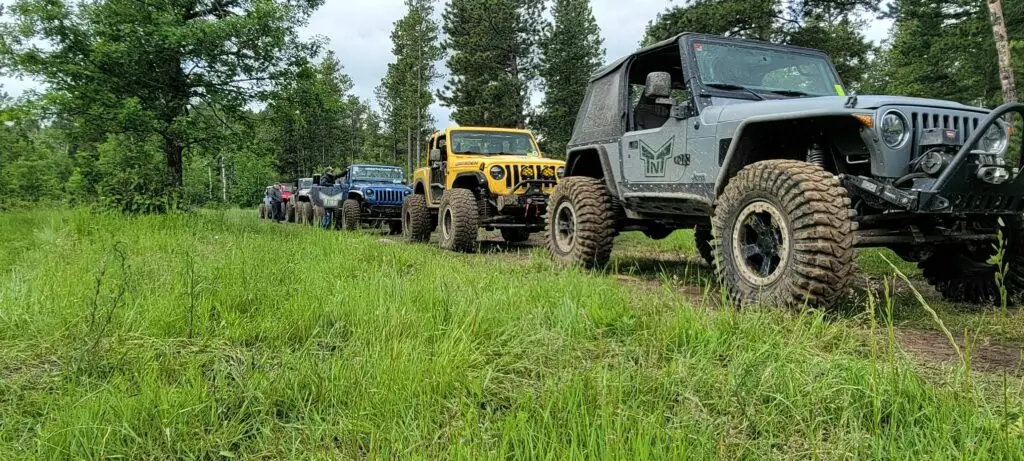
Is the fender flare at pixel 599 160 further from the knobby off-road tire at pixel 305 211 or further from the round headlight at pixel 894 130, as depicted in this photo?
the knobby off-road tire at pixel 305 211

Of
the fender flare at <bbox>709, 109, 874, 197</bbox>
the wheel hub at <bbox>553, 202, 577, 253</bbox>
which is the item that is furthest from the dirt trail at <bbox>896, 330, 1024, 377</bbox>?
the wheel hub at <bbox>553, 202, 577, 253</bbox>

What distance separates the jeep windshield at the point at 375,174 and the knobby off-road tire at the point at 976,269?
1292 cm

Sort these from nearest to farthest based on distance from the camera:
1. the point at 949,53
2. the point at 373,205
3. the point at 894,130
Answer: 1. the point at 894,130
2. the point at 373,205
3. the point at 949,53

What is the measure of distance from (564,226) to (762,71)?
260 centimetres

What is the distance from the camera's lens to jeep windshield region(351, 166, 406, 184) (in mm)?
14992

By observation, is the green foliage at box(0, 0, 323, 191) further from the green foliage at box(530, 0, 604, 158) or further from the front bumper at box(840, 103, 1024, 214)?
the green foliage at box(530, 0, 604, 158)

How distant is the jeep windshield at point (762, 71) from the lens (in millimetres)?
4832

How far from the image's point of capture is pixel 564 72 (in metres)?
31.4

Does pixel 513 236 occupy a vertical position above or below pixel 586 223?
below

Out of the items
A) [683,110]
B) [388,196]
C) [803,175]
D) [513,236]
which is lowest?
[513,236]

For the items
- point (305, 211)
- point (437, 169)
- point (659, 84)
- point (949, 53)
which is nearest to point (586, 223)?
point (659, 84)

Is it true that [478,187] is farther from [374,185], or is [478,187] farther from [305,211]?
[305,211]

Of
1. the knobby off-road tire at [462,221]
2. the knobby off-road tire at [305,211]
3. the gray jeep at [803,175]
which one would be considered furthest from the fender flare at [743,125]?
the knobby off-road tire at [305,211]

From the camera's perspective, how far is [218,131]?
32.7 ft
